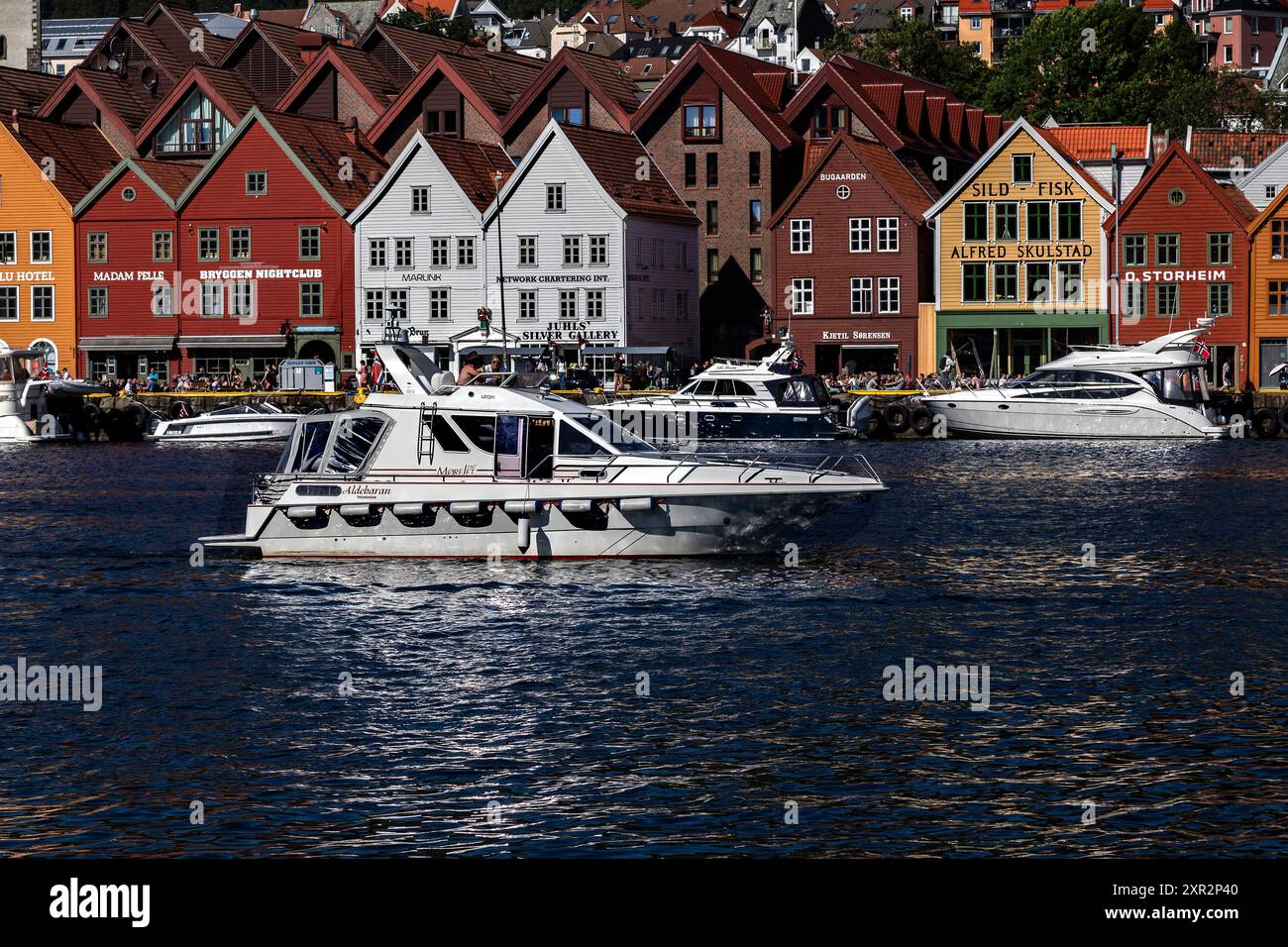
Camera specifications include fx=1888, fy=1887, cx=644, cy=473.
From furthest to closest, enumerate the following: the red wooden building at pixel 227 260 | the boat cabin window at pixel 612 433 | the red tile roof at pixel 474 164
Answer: the red wooden building at pixel 227 260 < the red tile roof at pixel 474 164 < the boat cabin window at pixel 612 433

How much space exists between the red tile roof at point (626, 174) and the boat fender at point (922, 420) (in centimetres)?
2590

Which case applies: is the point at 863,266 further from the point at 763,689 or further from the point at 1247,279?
the point at 763,689

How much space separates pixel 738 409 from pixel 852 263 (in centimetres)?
3346

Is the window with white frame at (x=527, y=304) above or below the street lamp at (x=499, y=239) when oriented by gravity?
below

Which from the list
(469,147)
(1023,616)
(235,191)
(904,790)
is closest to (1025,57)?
(469,147)

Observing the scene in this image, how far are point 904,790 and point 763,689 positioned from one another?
5.48m

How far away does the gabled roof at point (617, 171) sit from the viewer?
99.0 m

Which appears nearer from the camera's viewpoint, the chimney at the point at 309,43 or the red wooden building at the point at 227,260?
the red wooden building at the point at 227,260

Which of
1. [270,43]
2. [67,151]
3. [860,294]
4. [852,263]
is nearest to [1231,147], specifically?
[852,263]

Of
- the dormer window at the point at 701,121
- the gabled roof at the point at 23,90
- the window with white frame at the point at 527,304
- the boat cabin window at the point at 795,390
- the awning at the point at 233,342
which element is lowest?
the boat cabin window at the point at 795,390

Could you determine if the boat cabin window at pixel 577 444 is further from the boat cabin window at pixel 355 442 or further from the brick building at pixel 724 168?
the brick building at pixel 724 168

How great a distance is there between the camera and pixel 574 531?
3419 centimetres

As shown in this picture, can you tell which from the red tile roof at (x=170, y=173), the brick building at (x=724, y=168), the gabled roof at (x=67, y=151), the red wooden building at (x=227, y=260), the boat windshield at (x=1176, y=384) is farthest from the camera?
the gabled roof at (x=67, y=151)

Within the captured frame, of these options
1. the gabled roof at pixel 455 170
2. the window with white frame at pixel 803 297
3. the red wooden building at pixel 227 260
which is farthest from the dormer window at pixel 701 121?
the red wooden building at pixel 227 260
